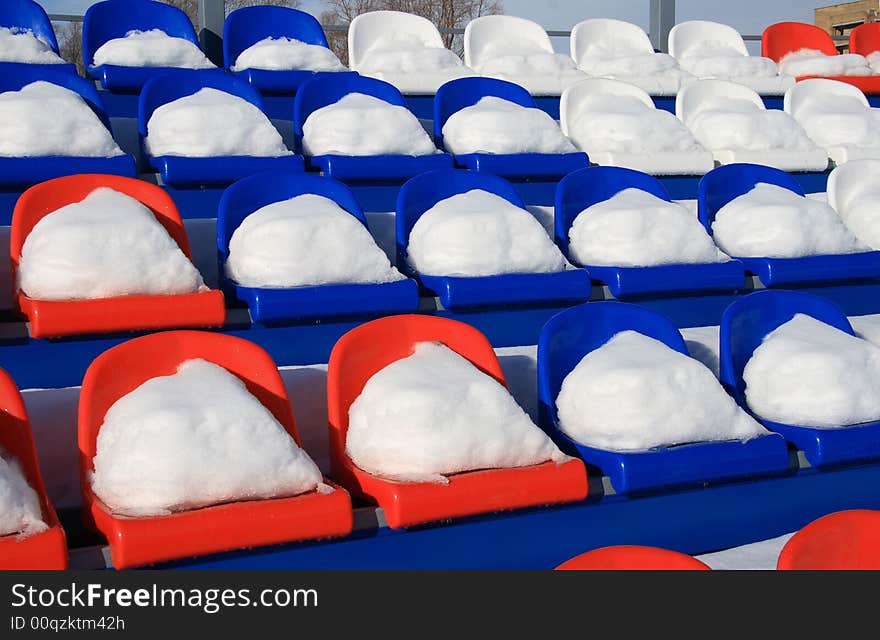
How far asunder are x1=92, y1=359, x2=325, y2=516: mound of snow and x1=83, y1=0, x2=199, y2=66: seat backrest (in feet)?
3.22

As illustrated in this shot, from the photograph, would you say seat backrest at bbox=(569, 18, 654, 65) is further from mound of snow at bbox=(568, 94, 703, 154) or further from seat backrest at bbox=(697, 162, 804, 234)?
seat backrest at bbox=(697, 162, 804, 234)

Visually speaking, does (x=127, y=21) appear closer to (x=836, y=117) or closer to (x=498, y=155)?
(x=498, y=155)

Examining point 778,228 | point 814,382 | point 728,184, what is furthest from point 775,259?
point 814,382

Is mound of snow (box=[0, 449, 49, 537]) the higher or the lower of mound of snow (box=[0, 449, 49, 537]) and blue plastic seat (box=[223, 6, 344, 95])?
the lower

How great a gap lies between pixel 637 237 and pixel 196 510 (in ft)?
2.21

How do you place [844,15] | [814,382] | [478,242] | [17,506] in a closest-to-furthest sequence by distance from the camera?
[17,506] → [814,382] → [478,242] → [844,15]

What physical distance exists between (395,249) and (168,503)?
57cm

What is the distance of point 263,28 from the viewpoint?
169 centimetres

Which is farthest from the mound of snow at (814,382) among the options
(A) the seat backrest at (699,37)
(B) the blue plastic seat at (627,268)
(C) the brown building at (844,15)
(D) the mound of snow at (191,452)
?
(C) the brown building at (844,15)

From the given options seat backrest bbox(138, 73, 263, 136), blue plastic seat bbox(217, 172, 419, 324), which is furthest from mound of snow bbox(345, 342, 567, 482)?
seat backrest bbox(138, 73, 263, 136)

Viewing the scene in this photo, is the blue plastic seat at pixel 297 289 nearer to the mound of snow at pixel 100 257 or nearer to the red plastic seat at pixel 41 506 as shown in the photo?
the mound of snow at pixel 100 257

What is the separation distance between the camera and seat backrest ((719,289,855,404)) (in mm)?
990

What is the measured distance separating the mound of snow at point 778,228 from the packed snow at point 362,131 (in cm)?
42

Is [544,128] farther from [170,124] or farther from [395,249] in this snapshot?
[170,124]
